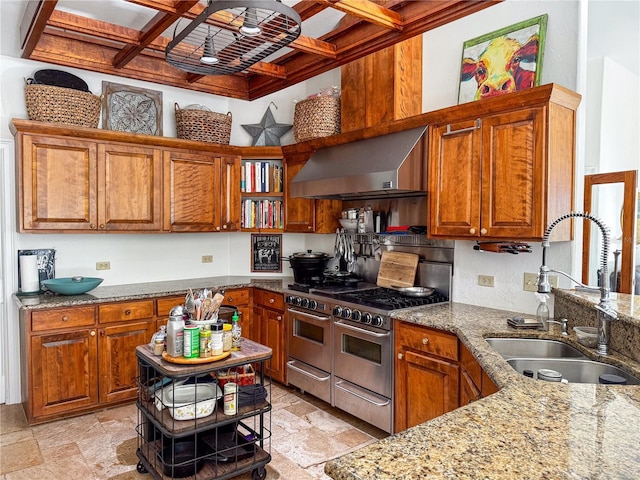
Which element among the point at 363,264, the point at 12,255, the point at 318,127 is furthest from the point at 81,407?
the point at 318,127

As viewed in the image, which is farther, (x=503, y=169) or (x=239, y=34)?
(x=503, y=169)

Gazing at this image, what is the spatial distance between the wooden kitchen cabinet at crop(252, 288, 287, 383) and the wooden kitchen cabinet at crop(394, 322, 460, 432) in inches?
53.1

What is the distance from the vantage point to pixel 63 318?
3.34 metres

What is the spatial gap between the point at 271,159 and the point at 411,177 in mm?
1885

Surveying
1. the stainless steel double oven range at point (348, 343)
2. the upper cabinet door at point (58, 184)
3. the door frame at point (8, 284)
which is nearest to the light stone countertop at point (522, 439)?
the stainless steel double oven range at point (348, 343)

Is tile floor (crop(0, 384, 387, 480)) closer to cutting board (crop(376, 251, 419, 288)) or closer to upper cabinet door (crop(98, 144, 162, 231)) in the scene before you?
cutting board (crop(376, 251, 419, 288))

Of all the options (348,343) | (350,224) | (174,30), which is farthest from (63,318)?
(350,224)

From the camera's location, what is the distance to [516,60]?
292cm

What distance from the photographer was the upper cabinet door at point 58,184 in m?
3.46

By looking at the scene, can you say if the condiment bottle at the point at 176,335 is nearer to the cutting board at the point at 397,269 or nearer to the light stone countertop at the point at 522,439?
the light stone countertop at the point at 522,439

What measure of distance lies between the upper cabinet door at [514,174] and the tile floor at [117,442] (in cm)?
171

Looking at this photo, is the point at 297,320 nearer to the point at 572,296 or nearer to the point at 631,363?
the point at 572,296

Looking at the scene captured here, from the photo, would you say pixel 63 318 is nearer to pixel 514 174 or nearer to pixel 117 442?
pixel 117 442

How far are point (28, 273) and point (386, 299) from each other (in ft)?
9.43
